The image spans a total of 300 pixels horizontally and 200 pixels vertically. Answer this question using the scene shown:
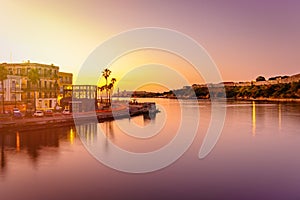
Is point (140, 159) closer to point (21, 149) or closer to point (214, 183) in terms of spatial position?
point (214, 183)

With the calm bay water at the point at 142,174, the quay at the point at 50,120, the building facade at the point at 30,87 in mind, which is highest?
the building facade at the point at 30,87

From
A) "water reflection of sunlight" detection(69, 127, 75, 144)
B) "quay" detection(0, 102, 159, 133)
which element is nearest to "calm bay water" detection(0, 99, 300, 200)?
"water reflection of sunlight" detection(69, 127, 75, 144)

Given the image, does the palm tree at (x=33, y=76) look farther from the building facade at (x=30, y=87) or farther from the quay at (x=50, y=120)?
the quay at (x=50, y=120)

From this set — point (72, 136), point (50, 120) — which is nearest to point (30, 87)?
point (50, 120)

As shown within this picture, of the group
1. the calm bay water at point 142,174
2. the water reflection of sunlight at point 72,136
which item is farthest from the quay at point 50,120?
the water reflection of sunlight at point 72,136

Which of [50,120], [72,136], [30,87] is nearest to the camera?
[72,136]

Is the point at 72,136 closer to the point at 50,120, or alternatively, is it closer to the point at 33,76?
the point at 50,120

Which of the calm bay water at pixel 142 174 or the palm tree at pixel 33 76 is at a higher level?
the palm tree at pixel 33 76

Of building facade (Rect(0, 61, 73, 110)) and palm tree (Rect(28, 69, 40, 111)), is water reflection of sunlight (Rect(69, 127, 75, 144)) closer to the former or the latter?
building facade (Rect(0, 61, 73, 110))

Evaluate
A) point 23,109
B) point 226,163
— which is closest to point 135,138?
point 226,163

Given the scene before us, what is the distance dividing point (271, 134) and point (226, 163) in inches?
961

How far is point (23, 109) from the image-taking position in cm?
6325

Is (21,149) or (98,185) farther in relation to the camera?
(21,149)

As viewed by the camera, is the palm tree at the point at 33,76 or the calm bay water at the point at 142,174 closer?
the calm bay water at the point at 142,174
